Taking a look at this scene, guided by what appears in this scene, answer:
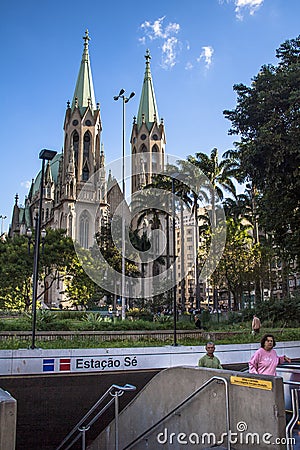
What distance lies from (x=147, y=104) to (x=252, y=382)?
79.2m

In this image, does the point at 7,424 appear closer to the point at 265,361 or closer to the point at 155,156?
the point at 265,361

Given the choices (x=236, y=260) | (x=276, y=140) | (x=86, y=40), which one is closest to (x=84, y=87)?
(x=86, y=40)

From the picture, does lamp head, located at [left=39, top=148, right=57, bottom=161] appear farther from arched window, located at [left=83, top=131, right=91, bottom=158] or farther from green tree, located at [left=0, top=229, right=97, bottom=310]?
arched window, located at [left=83, top=131, right=91, bottom=158]

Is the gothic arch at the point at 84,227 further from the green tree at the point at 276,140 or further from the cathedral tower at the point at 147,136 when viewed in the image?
the green tree at the point at 276,140

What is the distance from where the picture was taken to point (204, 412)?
5809 millimetres

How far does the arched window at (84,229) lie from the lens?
66.0 m

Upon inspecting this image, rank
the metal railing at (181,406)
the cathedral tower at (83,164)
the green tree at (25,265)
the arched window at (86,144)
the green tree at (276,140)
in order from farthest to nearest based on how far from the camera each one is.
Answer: the arched window at (86,144) → the cathedral tower at (83,164) → the green tree at (25,265) → the green tree at (276,140) → the metal railing at (181,406)

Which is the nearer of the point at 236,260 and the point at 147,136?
the point at 236,260

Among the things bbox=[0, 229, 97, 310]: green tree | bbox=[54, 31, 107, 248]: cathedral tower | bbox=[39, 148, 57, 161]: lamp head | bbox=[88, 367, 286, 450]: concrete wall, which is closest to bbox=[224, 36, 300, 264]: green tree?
bbox=[39, 148, 57, 161]: lamp head

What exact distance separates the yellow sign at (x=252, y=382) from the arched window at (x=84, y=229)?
60704 millimetres

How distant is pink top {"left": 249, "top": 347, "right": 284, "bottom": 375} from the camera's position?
20.7 feet

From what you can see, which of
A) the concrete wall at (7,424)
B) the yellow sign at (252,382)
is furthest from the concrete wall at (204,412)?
the concrete wall at (7,424)

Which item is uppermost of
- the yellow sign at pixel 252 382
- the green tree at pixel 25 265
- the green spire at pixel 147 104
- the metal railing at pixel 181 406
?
the green spire at pixel 147 104

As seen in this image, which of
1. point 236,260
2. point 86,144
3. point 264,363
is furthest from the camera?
point 86,144
